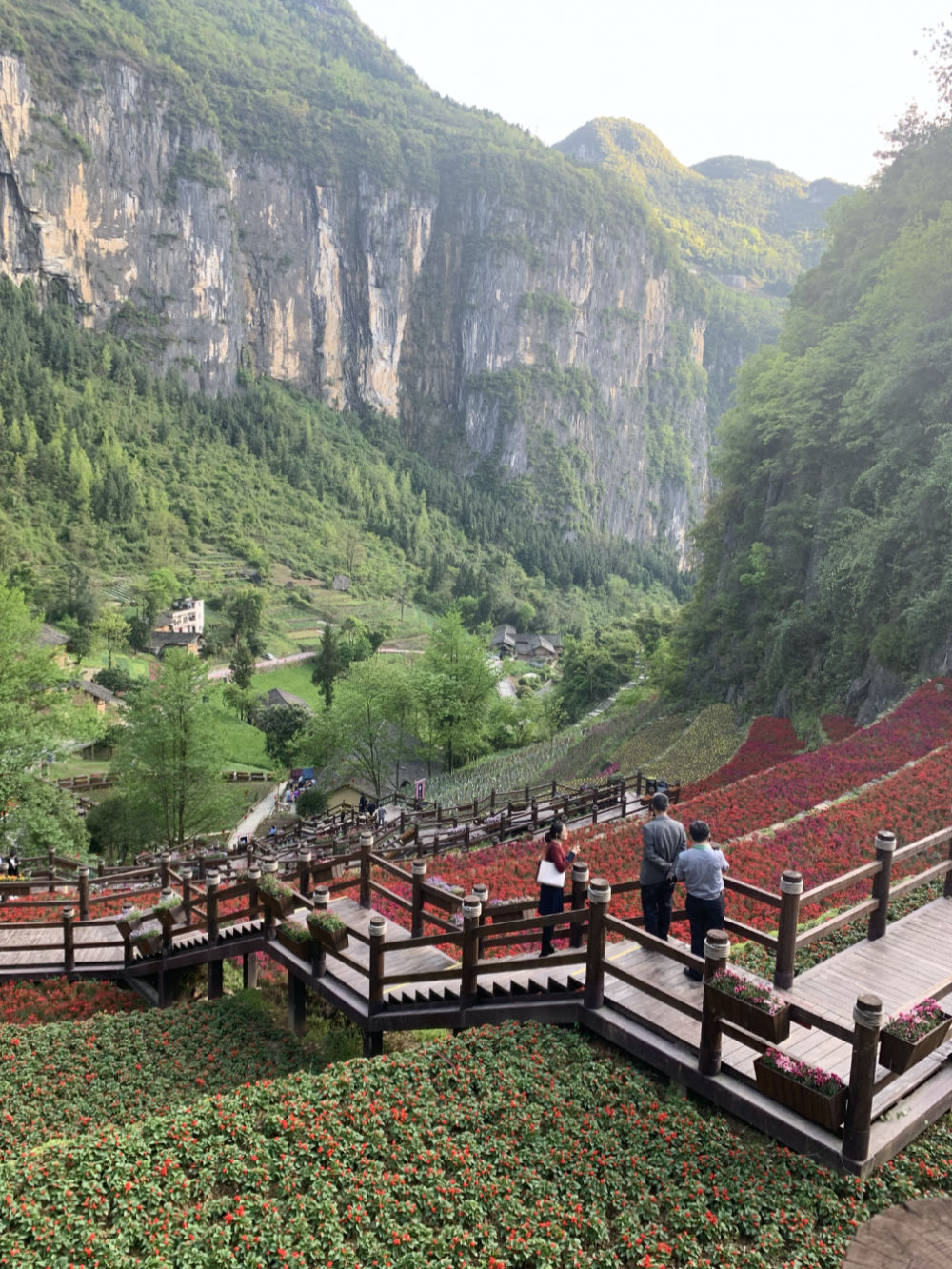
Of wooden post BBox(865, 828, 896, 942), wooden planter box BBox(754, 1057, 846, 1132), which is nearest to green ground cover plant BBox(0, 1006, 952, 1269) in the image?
wooden planter box BBox(754, 1057, 846, 1132)

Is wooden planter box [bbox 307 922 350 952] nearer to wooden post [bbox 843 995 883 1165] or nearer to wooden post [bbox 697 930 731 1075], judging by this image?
wooden post [bbox 697 930 731 1075]

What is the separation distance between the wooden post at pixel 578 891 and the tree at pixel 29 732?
20.7m

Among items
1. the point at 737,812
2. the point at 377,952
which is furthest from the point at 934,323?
the point at 377,952

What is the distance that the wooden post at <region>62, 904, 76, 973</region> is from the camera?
11781 mm

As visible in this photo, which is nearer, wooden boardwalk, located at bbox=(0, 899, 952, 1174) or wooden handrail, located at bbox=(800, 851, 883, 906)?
wooden boardwalk, located at bbox=(0, 899, 952, 1174)

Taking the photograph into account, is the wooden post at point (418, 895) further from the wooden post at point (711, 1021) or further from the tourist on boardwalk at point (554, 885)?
the wooden post at point (711, 1021)

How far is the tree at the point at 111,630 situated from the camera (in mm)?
71625

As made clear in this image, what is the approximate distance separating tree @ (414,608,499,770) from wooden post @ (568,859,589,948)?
31.8 meters

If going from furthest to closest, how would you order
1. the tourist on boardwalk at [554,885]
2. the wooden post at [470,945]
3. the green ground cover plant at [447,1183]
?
the tourist on boardwalk at [554,885]
the wooden post at [470,945]
the green ground cover plant at [447,1183]

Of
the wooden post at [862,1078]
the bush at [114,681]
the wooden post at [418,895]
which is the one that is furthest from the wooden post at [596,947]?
the bush at [114,681]

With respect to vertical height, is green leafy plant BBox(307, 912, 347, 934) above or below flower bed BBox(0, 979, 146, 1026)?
above

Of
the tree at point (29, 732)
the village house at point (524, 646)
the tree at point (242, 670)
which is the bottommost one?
the village house at point (524, 646)

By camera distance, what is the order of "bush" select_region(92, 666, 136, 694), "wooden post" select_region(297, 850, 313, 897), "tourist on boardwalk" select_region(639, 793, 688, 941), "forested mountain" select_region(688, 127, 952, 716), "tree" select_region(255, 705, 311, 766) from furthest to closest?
1. "bush" select_region(92, 666, 136, 694)
2. "tree" select_region(255, 705, 311, 766)
3. "forested mountain" select_region(688, 127, 952, 716)
4. "wooden post" select_region(297, 850, 313, 897)
5. "tourist on boardwalk" select_region(639, 793, 688, 941)

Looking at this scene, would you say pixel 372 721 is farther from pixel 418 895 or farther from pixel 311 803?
pixel 418 895
